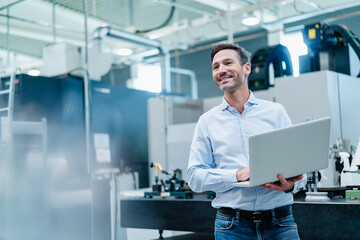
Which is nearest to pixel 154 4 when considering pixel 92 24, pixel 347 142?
pixel 92 24

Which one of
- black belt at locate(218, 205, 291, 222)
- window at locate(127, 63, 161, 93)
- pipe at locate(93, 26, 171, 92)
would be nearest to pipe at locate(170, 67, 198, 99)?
window at locate(127, 63, 161, 93)

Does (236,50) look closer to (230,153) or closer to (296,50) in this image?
(230,153)

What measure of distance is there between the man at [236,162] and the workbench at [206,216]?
2.14 ft

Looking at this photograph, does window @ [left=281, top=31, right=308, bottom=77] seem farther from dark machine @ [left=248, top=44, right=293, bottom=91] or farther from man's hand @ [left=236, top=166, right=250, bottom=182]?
man's hand @ [left=236, top=166, right=250, bottom=182]

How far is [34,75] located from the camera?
3914mm

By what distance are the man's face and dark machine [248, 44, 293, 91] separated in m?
2.40

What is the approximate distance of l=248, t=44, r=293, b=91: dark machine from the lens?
3910mm

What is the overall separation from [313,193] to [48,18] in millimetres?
6061

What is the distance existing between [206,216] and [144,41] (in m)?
3.34

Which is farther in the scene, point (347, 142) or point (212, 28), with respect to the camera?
point (212, 28)

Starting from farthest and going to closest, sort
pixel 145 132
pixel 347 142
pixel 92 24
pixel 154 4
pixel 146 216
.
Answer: pixel 92 24 < pixel 154 4 < pixel 145 132 < pixel 347 142 < pixel 146 216

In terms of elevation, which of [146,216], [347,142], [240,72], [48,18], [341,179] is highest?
[48,18]

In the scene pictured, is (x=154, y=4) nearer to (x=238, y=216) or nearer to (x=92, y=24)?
(x=92, y=24)

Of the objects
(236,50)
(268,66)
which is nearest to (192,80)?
(268,66)
